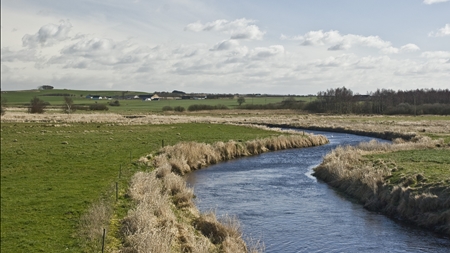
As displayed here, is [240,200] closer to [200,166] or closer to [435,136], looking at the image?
[200,166]

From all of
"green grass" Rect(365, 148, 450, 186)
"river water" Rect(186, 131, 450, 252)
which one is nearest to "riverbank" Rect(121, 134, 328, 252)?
"river water" Rect(186, 131, 450, 252)

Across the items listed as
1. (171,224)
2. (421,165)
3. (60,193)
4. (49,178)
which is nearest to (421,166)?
(421,165)

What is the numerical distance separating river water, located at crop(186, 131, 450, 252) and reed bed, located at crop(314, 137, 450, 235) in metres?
0.72

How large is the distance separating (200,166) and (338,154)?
11270 mm

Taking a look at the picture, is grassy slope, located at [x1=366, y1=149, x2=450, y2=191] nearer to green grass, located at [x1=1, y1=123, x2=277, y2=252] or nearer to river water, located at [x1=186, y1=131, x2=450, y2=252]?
river water, located at [x1=186, y1=131, x2=450, y2=252]

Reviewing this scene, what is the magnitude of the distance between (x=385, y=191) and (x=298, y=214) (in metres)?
5.26

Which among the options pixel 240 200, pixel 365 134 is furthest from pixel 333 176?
pixel 365 134

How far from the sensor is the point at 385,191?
23562mm

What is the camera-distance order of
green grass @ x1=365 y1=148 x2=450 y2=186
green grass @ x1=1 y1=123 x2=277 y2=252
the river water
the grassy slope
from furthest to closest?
green grass @ x1=365 y1=148 x2=450 y2=186, the grassy slope, the river water, green grass @ x1=1 y1=123 x2=277 y2=252

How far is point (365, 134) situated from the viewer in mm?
65688

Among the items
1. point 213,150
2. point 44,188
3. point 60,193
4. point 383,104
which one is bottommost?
point 213,150

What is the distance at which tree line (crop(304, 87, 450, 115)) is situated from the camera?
11388 centimetres

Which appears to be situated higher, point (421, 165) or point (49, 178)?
point (49, 178)

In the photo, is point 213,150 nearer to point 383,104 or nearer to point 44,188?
point 44,188
